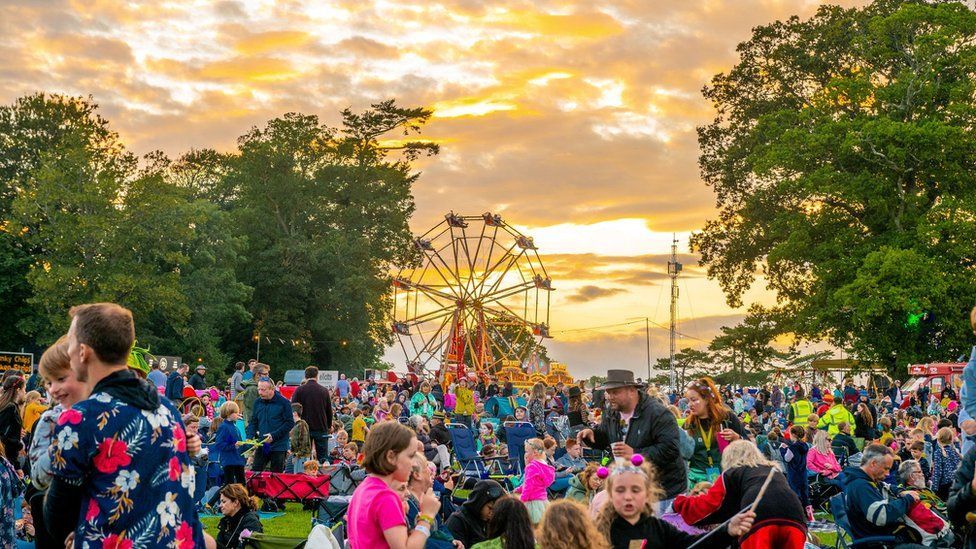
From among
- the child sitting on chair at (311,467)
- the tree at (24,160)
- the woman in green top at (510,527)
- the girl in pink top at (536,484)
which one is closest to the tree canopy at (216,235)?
the tree at (24,160)

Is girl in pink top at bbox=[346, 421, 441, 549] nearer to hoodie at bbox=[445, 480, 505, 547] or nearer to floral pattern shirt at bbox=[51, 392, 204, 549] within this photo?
floral pattern shirt at bbox=[51, 392, 204, 549]

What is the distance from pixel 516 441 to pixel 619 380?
9581 mm

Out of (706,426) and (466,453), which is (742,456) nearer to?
(706,426)

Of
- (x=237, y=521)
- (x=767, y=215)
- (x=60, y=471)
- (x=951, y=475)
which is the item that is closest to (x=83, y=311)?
(x=60, y=471)

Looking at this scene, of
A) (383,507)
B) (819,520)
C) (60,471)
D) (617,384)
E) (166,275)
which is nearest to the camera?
(60,471)

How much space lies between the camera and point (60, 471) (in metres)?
3.26

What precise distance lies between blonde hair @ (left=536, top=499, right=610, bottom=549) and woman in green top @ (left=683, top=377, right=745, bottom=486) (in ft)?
11.7

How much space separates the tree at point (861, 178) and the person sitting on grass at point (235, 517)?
960 inches

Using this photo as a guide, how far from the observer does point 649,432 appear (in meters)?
7.06

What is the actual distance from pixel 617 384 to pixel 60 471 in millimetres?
4505

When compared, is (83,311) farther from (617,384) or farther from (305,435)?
(305,435)

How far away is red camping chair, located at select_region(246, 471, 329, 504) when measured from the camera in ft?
41.9

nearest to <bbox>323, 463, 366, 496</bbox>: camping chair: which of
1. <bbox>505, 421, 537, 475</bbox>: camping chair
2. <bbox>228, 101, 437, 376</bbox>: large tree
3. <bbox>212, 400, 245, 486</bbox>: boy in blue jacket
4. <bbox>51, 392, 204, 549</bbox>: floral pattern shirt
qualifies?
<bbox>212, 400, 245, 486</bbox>: boy in blue jacket

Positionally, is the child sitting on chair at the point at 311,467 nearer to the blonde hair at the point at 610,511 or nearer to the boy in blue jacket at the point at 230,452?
the boy in blue jacket at the point at 230,452
